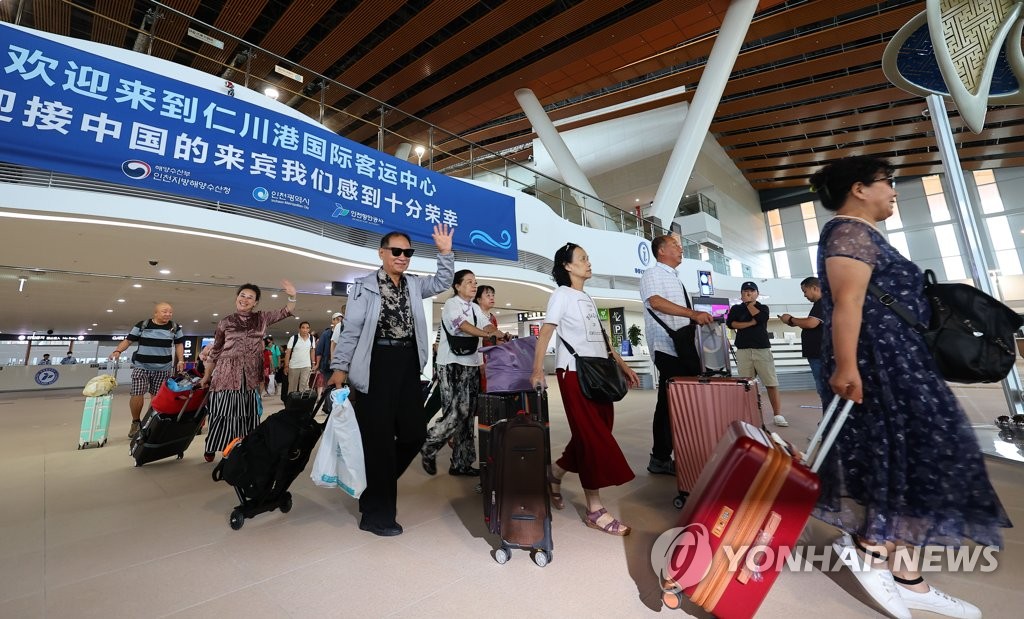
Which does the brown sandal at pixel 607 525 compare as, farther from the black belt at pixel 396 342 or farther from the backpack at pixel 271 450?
the backpack at pixel 271 450

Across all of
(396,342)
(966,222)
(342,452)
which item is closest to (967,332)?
(396,342)

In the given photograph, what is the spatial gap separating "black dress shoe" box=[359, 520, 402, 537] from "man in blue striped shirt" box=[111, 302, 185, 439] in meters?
3.22

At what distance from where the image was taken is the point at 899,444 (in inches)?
47.1

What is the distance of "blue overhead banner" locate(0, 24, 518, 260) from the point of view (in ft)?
13.0

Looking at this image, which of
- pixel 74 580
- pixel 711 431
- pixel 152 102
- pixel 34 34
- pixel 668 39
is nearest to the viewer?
pixel 74 580

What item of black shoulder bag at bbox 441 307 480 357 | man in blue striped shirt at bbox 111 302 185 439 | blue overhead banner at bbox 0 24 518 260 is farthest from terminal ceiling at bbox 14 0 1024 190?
black shoulder bag at bbox 441 307 480 357

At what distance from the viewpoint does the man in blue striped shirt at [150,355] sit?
3996 millimetres

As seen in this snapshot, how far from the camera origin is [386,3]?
29.7 ft

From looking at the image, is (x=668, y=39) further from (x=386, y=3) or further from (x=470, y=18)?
(x=386, y=3)

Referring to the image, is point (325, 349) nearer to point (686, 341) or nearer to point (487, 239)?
point (487, 239)

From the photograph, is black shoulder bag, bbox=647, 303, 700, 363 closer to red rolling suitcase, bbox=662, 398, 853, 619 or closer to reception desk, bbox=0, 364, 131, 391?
red rolling suitcase, bbox=662, 398, 853, 619

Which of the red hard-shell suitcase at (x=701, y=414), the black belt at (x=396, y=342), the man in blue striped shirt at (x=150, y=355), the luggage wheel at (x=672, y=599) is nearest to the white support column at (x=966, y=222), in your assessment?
the red hard-shell suitcase at (x=701, y=414)

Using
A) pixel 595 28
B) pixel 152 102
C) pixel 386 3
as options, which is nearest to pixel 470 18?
pixel 386 3

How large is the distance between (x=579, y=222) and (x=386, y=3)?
22.2 ft
